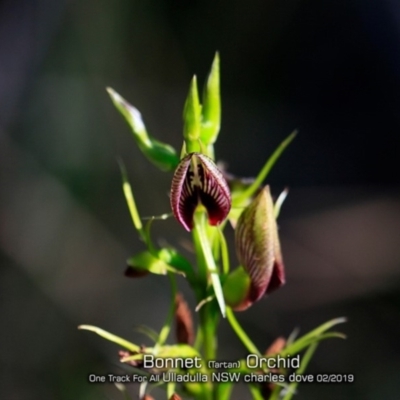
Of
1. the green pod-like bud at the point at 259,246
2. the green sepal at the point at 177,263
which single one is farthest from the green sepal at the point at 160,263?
the green pod-like bud at the point at 259,246

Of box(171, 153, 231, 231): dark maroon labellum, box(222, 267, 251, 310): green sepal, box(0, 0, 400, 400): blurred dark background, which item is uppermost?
box(0, 0, 400, 400): blurred dark background

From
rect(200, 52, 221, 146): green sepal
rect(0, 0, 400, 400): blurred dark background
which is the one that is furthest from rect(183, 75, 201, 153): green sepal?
rect(0, 0, 400, 400): blurred dark background

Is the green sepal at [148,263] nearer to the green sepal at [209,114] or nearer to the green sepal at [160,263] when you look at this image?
the green sepal at [160,263]

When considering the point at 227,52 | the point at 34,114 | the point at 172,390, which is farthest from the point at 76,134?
the point at 172,390

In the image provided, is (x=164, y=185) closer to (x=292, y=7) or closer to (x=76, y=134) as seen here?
(x=76, y=134)

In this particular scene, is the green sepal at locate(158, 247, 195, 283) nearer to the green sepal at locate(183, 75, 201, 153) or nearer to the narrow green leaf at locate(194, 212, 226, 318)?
the narrow green leaf at locate(194, 212, 226, 318)

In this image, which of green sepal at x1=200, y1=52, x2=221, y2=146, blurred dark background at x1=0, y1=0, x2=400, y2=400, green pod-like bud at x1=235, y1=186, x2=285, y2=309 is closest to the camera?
green pod-like bud at x1=235, y1=186, x2=285, y2=309
